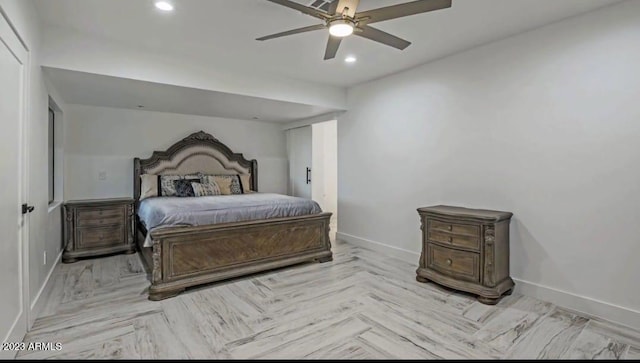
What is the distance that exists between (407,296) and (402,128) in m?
2.26

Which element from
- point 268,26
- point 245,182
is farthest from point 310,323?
→ point 245,182

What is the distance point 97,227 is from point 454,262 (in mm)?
4677

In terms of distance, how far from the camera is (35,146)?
8.93 feet

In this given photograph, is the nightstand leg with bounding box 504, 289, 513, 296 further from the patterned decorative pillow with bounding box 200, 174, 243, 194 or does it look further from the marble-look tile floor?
the patterned decorative pillow with bounding box 200, 174, 243, 194

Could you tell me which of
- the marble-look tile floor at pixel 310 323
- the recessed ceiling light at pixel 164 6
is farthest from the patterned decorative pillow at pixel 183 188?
the recessed ceiling light at pixel 164 6

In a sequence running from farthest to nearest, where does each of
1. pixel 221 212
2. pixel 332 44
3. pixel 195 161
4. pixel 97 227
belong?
1. pixel 195 161
2. pixel 97 227
3. pixel 221 212
4. pixel 332 44

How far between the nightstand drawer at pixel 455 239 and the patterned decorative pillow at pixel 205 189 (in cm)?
348

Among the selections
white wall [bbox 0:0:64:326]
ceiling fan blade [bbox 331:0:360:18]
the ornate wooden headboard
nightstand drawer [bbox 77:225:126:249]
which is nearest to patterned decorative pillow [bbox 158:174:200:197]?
the ornate wooden headboard

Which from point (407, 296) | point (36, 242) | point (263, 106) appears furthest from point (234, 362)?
point (263, 106)

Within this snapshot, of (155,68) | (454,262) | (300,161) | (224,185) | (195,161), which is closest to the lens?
(454,262)

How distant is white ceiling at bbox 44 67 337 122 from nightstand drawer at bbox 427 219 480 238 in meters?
2.55

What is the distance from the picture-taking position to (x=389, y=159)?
15.0 feet

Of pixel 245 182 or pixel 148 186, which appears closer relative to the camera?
pixel 148 186

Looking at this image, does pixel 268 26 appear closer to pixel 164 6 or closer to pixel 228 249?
pixel 164 6
